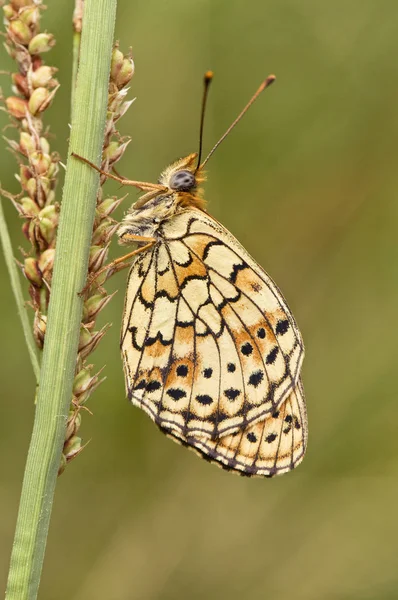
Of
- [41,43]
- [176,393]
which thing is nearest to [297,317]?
[176,393]

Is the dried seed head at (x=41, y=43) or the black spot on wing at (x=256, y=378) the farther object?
the black spot on wing at (x=256, y=378)

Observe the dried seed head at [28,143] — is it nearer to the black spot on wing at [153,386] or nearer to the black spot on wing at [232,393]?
the black spot on wing at [153,386]

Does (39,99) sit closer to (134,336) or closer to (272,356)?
(134,336)

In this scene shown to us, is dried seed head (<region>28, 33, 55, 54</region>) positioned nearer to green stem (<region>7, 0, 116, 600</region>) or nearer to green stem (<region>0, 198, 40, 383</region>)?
green stem (<region>7, 0, 116, 600</region>)

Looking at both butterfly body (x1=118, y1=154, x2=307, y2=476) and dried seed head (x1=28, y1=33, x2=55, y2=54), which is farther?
butterfly body (x1=118, y1=154, x2=307, y2=476)

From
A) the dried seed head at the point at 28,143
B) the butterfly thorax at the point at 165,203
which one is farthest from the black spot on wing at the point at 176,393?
the dried seed head at the point at 28,143

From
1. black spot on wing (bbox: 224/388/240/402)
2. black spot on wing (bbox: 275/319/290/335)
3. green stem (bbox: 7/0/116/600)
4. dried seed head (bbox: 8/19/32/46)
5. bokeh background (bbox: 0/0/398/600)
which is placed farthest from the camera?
bokeh background (bbox: 0/0/398/600)

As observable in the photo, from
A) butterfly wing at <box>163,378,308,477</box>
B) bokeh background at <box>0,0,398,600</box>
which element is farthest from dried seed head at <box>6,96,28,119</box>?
bokeh background at <box>0,0,398,600</box>
